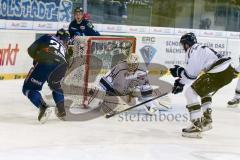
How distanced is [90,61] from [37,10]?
3.28 metres

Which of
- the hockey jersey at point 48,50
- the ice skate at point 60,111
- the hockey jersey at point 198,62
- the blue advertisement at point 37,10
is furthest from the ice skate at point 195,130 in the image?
the blue advertisement at point 37,10

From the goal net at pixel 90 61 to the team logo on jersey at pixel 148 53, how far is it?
389 centimetres

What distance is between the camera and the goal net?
6.65m

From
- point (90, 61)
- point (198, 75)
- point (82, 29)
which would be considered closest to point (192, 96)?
point (198, 75)

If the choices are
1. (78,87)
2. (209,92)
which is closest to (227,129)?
(209,92)

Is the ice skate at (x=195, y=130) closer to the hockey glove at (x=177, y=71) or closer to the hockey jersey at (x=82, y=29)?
the hockey glove at (x=177, y=71)

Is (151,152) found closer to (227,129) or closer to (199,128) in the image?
(199,128)

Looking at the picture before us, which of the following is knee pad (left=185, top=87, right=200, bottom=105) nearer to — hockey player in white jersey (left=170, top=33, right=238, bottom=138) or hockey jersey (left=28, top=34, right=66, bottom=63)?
hockey player in white jersey (left=170, top=33, right=238, bottom=138)

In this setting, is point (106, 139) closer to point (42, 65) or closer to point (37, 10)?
point (42, 65)

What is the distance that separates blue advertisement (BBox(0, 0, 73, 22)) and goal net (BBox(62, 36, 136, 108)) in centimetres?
273

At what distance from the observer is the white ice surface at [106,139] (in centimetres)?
439

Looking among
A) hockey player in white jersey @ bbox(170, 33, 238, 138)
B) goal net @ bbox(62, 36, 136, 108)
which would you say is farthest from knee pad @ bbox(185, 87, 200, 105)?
goal net @ bbox(62, 36, 136, 108)

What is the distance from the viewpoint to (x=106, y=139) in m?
5.04

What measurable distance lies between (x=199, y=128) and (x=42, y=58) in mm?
1707
